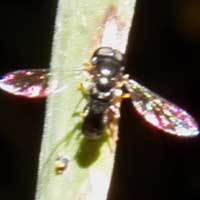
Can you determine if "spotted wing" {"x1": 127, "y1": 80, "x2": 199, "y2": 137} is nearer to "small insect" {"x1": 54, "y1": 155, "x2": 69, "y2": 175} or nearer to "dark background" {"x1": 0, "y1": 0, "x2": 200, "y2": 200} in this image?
"small insect" {"x1": 54, "y1": 155, "x2": 69, "y2": 175}

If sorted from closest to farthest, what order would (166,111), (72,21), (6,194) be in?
(72,21) → (166,111) → (6,194)

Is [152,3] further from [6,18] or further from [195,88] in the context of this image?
[6,18]

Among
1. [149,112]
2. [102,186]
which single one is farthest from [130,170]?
[102,186]

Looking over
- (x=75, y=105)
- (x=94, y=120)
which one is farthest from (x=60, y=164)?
(x=94, y=120)

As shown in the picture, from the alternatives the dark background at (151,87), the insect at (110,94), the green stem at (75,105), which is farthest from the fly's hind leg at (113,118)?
the dark background at (151,87)

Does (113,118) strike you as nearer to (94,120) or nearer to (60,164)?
(94,120)

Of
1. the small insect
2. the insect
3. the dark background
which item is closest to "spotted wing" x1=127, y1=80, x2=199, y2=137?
the insect

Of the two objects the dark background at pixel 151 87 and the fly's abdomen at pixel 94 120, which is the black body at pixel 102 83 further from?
the dark background at pixel 151 87
